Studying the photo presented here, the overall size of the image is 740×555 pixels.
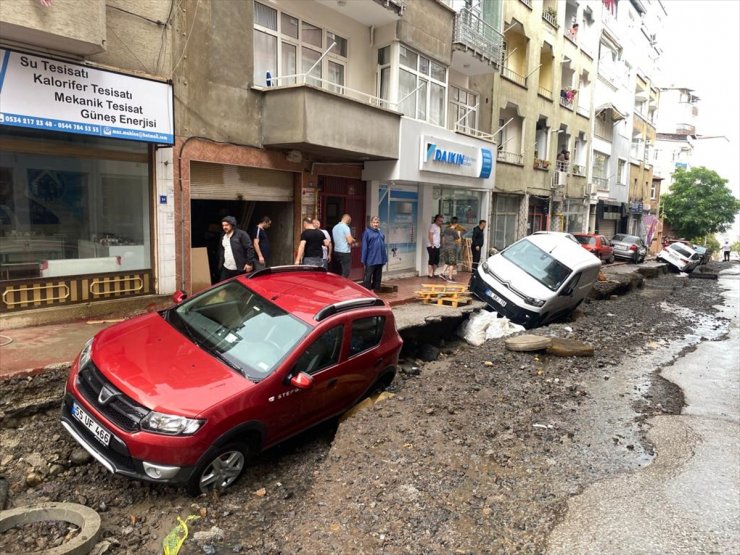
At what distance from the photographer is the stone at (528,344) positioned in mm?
8625

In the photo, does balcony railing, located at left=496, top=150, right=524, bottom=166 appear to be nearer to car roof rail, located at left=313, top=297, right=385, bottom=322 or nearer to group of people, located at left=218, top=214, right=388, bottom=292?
group of people, located at left=218, top=214, right=388, bottom=292

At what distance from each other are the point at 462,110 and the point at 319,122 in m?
9.70

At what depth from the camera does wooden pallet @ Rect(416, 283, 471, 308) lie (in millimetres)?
11289

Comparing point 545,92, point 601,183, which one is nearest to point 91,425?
point 545,92

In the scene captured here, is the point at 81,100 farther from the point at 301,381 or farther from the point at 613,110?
the point at 613,110

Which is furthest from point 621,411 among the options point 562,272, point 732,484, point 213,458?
point 562,272

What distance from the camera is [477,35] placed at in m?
17.0

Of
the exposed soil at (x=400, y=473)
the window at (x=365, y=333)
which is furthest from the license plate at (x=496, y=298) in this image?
the window at (x=365, y=333)

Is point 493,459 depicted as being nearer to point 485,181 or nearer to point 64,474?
point 64,474

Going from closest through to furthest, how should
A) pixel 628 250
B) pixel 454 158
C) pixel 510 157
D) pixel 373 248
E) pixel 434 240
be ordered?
1. pixel 373 248
2. pixel 434 240
3. pixel 454 158
4. pixel 510 157
5. pixel 628 250

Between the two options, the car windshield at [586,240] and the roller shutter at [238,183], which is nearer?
the roller shutter at [238,183]

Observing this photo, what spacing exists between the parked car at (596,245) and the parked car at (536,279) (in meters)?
14.2

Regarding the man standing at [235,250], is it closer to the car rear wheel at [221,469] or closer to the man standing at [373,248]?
the man standing at [373,248]

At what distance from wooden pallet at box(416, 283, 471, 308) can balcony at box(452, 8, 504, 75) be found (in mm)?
8344
